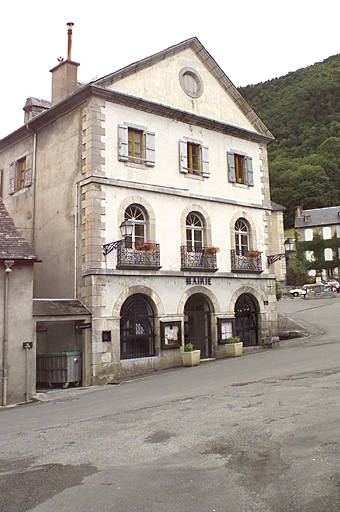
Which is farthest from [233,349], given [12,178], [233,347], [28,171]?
[12,178]

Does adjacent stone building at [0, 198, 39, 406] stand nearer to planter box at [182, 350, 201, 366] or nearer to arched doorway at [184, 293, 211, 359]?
planter box at [182, 350, 201, 366]

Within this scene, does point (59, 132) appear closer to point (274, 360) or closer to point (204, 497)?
point (274, 360)

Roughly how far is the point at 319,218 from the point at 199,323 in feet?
169

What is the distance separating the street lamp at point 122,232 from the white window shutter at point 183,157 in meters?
3.73

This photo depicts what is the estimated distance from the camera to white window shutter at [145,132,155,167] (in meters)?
17.4

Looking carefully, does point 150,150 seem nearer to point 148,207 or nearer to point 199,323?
point 148,207

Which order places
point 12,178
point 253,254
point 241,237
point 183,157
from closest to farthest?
point 183,157 → point 253,254 → point 12,178 → point 241,237

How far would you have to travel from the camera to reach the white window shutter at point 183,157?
18.4 m

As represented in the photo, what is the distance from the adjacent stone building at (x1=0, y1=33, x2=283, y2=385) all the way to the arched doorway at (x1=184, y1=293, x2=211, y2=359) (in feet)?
0.13

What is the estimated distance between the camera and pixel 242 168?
20.9m

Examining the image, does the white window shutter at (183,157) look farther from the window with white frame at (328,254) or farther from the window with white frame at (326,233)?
the window with white frame at (326,233)

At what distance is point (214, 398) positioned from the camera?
10.4 metres

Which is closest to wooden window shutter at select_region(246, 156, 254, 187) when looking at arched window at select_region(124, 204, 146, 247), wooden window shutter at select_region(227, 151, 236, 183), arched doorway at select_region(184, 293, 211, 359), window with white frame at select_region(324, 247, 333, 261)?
wooden window shutter at select_region(227, 151, 236, 183)

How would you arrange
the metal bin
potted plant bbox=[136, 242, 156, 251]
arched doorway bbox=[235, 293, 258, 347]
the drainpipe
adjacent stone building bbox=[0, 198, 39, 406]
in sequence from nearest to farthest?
the drainpipe < adjacent stone building bbox=[0, 198, 39, 406] < the metal bin < potted plant bbox=[136, 242, 156, 251] < arched doorway bbox=[235, 293, 258, 347]
